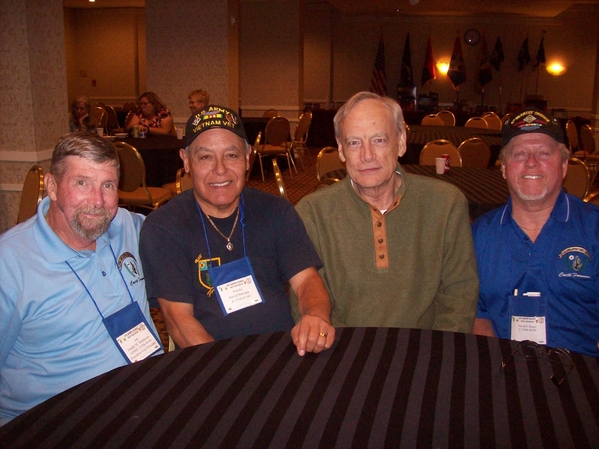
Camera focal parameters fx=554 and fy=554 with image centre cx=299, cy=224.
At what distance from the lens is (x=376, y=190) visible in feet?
6.45

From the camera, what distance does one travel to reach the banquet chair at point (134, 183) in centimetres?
489

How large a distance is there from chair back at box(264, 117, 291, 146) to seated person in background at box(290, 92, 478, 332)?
6435mm

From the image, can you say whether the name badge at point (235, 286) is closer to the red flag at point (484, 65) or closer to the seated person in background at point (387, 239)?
the seated person in background at point (387, 239)

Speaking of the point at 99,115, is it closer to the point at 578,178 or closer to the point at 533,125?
the point at 578,178

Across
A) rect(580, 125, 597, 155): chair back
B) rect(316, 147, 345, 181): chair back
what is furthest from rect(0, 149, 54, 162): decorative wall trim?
rect(580, 125, 597, 155): chair back

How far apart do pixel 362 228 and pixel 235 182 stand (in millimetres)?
469

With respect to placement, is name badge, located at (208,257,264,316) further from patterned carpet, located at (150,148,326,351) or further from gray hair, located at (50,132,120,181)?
patterned carpet, located at (150,148,326,351)

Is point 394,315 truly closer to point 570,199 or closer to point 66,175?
point 570,199

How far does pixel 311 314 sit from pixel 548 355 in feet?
2.08

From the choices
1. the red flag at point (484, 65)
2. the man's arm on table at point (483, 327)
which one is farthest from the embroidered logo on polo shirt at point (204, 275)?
the red flag at point (484, 65)

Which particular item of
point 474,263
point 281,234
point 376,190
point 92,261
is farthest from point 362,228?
point 92,261

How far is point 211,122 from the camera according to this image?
189 cm

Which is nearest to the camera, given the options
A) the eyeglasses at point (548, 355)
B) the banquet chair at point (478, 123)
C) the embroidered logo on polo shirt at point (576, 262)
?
the eyeglasses at point (548, 355)

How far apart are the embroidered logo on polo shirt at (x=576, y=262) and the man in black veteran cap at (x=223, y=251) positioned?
819 millimetres
